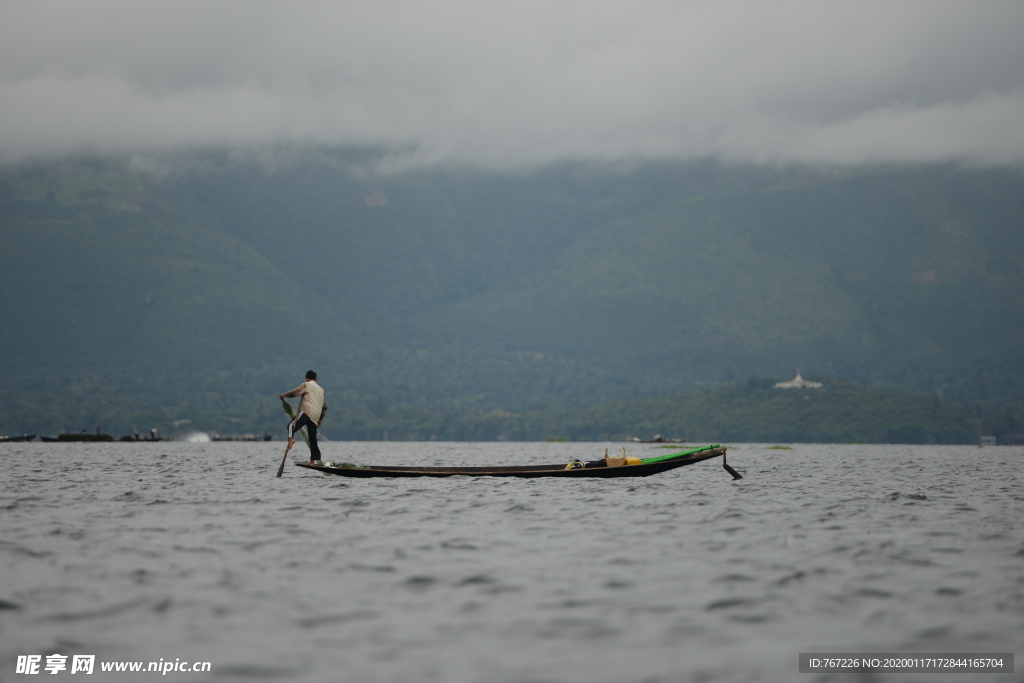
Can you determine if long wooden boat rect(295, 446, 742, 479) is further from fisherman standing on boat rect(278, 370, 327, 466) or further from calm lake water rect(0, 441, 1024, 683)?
calm lake water rect(0, 441, 1024, 683)

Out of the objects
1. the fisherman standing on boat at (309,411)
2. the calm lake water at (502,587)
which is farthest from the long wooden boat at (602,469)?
the calm lake water at (502,587)

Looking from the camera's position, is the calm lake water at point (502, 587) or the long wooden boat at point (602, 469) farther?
the long wooden boat at point (602, 469)

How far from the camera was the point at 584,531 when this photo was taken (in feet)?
77.3

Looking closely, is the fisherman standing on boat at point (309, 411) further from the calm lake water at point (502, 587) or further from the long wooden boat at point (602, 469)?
the calm lake water at point (502, 587)

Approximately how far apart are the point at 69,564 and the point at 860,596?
48.1ft

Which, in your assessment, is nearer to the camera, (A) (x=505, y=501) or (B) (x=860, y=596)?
(B) (x=860, y=596)

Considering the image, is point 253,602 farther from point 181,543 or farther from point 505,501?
point 505,501

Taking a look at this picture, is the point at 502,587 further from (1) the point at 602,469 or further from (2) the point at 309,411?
(2) the point at 309,411

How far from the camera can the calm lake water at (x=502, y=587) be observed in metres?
12.4

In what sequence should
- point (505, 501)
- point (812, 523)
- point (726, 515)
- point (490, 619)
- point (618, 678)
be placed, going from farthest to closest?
point (505, 501) < point (726, 515) < point (812, 523) < point (490, 619) < point (618, 678)

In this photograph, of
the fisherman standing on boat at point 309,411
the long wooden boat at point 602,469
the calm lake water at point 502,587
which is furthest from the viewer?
the long wooden boat at point 602,469

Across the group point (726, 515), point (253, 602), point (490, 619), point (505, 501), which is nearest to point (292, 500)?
point (505, 501)

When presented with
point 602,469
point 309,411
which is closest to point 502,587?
point 602,469

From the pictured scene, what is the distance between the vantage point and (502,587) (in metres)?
16.5
